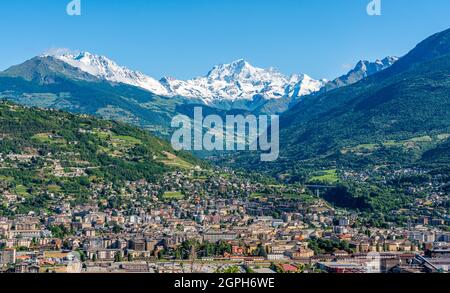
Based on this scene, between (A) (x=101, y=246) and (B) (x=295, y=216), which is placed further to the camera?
(B) (x=295, y=216)

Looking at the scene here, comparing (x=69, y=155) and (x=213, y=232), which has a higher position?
(x=69, y=155)

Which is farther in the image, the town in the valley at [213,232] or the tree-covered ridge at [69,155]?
the tree-covered ridge at [69,155]

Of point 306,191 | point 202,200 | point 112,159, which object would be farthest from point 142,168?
point 306,191

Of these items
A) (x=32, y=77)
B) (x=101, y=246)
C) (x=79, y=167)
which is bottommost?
(x=101, y=246)

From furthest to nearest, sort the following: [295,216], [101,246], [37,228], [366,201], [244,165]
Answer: [244,165] < [366,201] < [295,216] < [37,228] < [101,246]

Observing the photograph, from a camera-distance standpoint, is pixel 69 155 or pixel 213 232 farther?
pixel 69 155

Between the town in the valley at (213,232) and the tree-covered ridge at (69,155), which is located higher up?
the tree-covered ridge at (69,155)

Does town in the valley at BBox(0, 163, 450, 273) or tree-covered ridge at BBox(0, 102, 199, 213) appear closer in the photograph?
town in the valley at BBox(0, 163, 450, 273)
